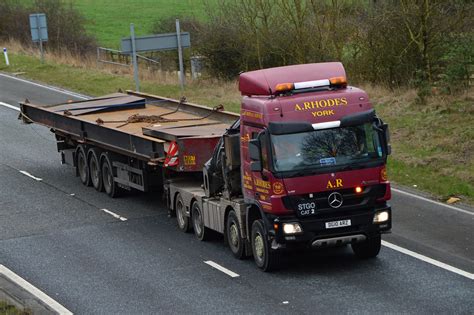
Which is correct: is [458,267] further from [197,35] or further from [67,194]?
[197,35]

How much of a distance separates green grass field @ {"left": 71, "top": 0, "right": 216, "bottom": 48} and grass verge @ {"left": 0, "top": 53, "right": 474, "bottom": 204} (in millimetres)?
25166

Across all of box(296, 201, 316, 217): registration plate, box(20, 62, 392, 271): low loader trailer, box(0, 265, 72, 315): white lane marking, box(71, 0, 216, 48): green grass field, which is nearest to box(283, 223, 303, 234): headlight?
box(20, 62, 392, 271): low loader trailer

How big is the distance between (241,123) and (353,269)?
2.67m

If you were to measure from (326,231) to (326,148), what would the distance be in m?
1.15

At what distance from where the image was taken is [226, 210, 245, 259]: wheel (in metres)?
14.8

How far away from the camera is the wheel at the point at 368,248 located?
1444 cm

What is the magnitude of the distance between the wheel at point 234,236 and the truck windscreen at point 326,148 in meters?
1.77

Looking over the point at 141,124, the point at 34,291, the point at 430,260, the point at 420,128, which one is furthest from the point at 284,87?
the point at 420,128

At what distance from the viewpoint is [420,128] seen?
23.6 metres

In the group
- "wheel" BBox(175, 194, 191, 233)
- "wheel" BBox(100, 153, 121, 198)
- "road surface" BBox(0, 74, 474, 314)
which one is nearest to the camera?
"road surface" BBox(0, 74, 474, 314)

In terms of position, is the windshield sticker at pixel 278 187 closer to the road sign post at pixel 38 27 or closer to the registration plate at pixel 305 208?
the registration plate at pixel 305 208

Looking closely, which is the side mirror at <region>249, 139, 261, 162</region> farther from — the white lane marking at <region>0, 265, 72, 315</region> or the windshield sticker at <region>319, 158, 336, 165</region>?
the white lane marking at <region>0, 265, 72, 315</region>

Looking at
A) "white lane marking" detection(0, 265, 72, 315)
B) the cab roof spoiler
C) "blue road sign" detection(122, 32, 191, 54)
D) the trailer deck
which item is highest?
the cab roof spoiler

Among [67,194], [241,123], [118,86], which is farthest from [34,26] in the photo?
[241,123]
